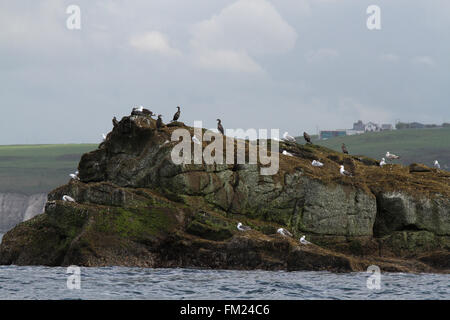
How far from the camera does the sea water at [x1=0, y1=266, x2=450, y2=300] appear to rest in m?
30.3

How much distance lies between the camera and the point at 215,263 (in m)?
38.8

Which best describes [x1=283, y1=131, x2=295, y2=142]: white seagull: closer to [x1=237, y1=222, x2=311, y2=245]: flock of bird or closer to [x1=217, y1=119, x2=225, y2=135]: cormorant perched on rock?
[x1=217, y1=119, x2=225, y2=135]: cormorant perched on rock

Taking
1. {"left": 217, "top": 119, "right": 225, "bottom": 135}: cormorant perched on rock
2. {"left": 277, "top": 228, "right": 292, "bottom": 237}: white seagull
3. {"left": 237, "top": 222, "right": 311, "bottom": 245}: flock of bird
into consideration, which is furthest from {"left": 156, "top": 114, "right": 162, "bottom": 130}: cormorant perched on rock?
{"left": 277, "top": 228, "right": 292, "bottom": 237}: white seagull

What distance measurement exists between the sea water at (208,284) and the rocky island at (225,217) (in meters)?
1.51

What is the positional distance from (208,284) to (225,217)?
30.0ft

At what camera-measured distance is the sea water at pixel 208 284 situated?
30344 millimetres

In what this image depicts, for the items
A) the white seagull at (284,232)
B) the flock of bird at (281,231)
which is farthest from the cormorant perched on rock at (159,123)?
the white seagull at (284,232)

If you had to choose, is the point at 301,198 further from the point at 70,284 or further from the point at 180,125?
the point at 70,284

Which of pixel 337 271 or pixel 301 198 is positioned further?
pixel 301 198

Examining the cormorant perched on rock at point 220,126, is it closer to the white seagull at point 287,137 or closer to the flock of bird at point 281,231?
the white seagull at point 287,137

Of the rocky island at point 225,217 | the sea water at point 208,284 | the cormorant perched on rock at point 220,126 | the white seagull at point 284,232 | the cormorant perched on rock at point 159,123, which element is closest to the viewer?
the sea water at point 208,284
